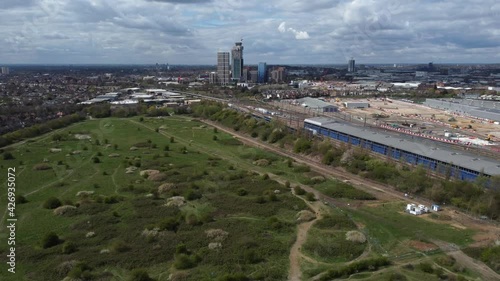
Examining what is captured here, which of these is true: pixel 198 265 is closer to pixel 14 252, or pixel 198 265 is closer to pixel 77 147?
pixel 14 252

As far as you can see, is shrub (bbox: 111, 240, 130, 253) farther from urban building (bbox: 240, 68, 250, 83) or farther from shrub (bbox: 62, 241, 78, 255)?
urban building (bbox: 240, 68, 250, 83)

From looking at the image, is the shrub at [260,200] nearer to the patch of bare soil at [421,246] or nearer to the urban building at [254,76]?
the patch of bare soil at [421,246]

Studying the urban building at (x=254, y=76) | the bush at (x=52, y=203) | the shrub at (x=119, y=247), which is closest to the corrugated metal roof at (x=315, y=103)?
the bush at (x=52, y=203)

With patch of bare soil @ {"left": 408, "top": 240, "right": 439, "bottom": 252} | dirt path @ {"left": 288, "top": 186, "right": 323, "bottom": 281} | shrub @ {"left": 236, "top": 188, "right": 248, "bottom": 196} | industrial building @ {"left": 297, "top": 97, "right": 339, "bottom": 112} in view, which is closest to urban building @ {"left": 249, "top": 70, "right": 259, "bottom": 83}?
industrial building @ {"left": 297, "top": 97, "right": 339, "bottom": 112}

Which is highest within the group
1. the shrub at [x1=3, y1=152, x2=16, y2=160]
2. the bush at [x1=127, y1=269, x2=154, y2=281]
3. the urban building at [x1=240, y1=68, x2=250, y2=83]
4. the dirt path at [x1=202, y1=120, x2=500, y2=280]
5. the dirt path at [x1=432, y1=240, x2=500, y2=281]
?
the urban building at [x1=240, y1=68, x2=250, y2=83]

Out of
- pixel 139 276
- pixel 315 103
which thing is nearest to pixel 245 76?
pixel 315 103

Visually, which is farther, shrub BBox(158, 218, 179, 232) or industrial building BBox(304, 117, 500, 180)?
industrial building BBox(304, 117, 500, 180)
